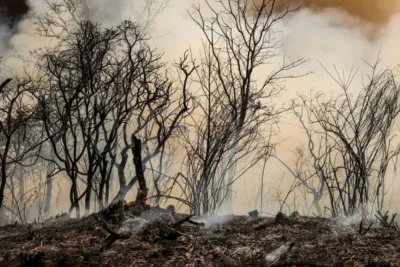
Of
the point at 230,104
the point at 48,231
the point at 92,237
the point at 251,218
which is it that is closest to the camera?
the point at 92,237

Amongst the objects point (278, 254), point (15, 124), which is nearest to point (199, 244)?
point (278, 254)

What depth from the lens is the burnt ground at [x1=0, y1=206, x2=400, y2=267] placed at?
390 centimetres

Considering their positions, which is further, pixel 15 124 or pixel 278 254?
pixel 15 124

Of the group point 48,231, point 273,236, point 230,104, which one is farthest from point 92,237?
point 230,104

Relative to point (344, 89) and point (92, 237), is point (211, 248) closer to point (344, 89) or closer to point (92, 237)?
point (92, 237)

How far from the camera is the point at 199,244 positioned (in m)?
4.22

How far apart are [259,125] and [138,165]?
387 cm

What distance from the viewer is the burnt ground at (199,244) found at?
153 inches

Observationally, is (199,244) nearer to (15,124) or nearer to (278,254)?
(278,254)

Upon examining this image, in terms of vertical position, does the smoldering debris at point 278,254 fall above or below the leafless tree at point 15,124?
below

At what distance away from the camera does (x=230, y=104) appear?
30.2 ft

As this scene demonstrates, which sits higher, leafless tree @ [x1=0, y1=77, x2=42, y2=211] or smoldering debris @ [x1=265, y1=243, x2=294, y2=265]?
leafless tree @ [x1=0, y1=77, x2=42, y2=211]

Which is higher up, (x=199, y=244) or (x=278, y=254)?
(x=199, y=244)

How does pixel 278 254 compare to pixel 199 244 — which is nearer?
pixel 278 254
